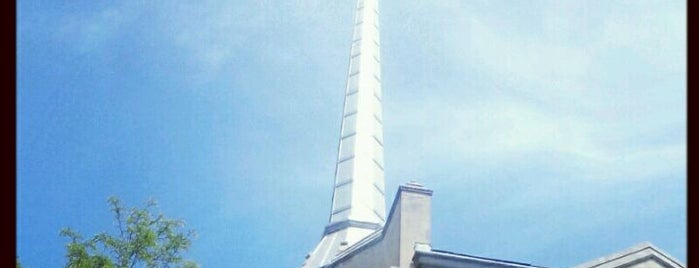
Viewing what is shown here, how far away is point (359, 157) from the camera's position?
2605 cm

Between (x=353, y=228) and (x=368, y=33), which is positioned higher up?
(x=368, y=33)

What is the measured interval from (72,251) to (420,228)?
23.1ft

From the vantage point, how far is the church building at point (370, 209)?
15.5m

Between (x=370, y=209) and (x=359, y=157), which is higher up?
(x=359, y=157)

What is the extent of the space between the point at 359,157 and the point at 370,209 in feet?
7.10

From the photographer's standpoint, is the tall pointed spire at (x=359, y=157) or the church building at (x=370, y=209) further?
the tall pointed spire at (x=359, y=157)

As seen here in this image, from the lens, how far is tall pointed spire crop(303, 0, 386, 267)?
77.1ft

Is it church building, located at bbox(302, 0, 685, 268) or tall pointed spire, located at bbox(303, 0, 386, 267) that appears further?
tall pointed spire, located at bbox(303, 0, 386, 267)

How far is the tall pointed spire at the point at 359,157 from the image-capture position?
2350cm

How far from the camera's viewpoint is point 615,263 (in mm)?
15664
